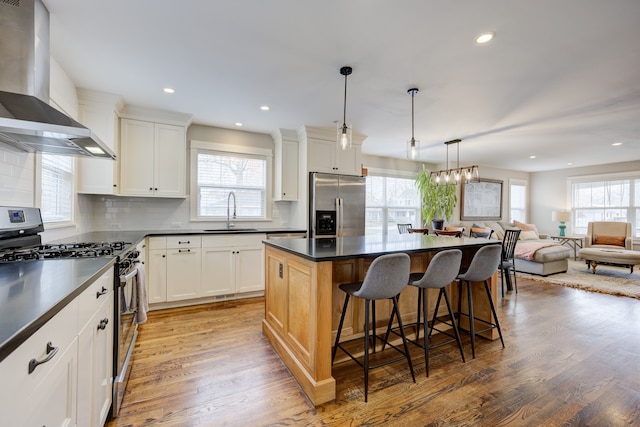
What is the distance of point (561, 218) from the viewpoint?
24.5ft

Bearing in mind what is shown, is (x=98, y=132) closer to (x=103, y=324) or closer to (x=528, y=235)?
(x=103, y=324)

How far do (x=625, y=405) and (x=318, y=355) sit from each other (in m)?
1.95

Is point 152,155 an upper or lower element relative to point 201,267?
upper

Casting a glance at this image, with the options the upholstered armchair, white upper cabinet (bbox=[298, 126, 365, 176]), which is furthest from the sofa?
white upper cabinet (bbox=[298, 126, 365, 176])

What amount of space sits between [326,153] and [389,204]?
2523 millimetres

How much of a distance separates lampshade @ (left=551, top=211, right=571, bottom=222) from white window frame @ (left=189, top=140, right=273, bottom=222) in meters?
7.62

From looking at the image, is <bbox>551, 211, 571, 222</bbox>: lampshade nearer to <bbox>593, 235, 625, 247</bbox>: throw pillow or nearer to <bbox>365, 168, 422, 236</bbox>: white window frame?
<bbox>593, 235, 625, 247</bbox>: throw pillow

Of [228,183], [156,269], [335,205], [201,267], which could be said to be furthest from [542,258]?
[156,269]

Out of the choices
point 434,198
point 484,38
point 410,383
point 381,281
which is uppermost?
point 484,38

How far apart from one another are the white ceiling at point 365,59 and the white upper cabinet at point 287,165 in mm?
371

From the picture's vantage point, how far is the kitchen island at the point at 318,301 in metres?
1.86

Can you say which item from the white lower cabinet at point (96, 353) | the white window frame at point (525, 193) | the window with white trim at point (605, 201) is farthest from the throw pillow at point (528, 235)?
the white lower cabinet at point (96, 353)

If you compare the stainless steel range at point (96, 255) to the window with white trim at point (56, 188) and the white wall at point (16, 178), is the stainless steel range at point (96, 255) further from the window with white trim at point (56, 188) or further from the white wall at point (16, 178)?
the window with white trim at point (56, 188)

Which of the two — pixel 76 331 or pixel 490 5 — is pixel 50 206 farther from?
pixel 490 5
